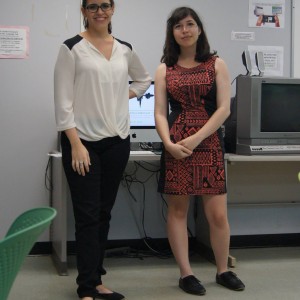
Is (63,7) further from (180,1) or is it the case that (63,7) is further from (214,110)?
(214,110)

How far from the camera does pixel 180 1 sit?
3.15 meters

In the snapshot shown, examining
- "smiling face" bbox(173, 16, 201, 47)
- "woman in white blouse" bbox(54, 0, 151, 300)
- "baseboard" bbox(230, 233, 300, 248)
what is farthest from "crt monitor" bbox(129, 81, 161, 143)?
"baseboard" bbox(230, 233, 300, 248)

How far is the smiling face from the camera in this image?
2.20m

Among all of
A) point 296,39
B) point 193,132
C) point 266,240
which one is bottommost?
point 266,240

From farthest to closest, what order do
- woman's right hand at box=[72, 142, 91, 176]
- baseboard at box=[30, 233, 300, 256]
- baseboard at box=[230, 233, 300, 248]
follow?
1. baseboard at box=[230, 233, 300, 248]
2. baseboard at box=[30, 233, 300, 256]
3. woman's right hand at box=[72, 142, 91, 176]

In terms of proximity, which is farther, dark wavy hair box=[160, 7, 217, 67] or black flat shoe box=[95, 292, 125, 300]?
dark wavy hair box=[160, 7, 217, 67]

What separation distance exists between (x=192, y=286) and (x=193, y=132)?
771 mm

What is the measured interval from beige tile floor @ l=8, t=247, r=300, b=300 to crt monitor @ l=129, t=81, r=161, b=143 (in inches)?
31.4

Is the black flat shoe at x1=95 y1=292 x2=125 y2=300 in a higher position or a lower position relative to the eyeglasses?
lower

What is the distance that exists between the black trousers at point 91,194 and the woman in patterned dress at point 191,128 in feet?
1.18

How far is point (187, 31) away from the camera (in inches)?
86.4

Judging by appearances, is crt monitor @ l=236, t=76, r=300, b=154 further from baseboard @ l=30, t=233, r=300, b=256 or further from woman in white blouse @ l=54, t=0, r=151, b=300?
woman in white blouse @ l=54, t=0, r=151, b=300

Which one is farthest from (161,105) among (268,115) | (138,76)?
(268,115)

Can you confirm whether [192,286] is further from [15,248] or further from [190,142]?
[15,248]
